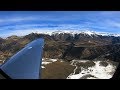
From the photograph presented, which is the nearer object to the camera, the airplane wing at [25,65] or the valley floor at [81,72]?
the airplane wing at [25,65]

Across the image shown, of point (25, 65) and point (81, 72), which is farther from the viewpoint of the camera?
point (81, 72)

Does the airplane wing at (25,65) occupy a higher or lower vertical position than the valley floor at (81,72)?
higher

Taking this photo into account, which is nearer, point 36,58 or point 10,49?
point 36,58

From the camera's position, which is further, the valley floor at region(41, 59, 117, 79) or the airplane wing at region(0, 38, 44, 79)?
the valley floor at region(41, 59, 117, 79)

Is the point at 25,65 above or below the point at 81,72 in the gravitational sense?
above

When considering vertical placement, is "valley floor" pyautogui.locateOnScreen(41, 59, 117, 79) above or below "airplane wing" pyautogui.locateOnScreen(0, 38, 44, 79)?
below
